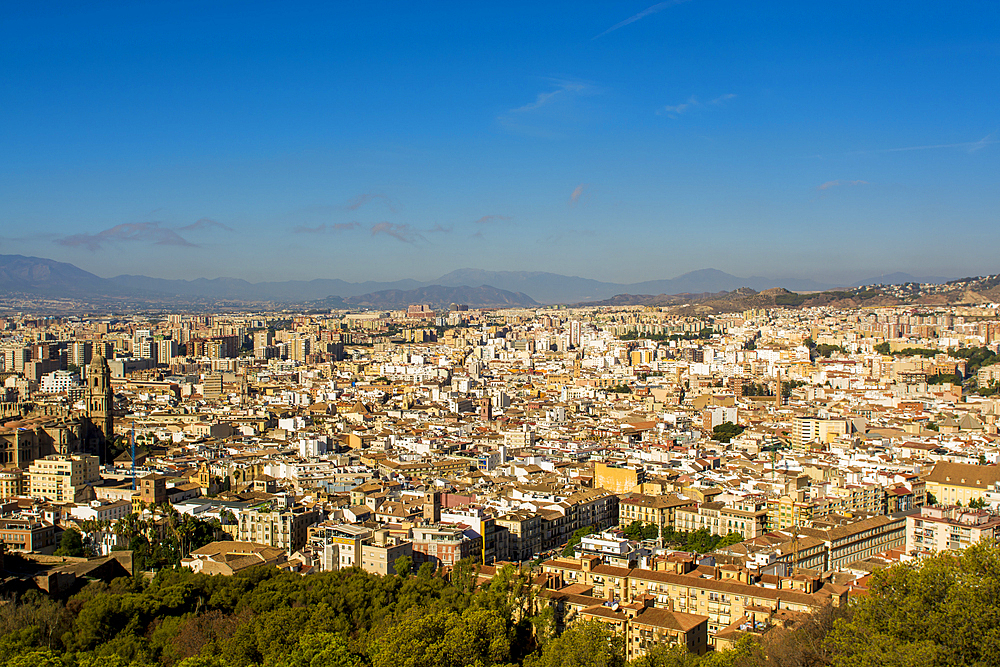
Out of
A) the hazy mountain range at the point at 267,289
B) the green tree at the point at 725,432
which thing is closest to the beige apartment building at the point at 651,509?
the green tree at the point at 725,432

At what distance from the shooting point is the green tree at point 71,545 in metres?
12.5

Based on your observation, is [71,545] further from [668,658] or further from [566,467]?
[566,467]

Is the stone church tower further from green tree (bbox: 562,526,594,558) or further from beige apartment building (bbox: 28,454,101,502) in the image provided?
green tree (bbox: 562,526,594,558)

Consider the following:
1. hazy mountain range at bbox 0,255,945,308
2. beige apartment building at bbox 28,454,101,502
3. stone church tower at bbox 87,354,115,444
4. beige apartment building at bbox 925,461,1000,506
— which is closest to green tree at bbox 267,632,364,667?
beige apartment building at bbox 28,454,101,502

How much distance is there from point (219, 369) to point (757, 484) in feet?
103

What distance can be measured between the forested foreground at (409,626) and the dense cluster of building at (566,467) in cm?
81

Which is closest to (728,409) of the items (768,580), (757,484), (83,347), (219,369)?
(757,484)

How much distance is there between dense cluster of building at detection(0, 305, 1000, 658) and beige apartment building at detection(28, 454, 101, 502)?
34 millimetres

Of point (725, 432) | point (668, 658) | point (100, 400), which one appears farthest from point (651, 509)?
point (100, 400)

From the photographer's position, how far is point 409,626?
857 cm

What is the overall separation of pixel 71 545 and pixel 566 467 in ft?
27.9

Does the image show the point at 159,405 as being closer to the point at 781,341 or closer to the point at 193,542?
the point at 193,542

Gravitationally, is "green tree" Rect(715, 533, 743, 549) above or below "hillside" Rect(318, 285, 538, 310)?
below

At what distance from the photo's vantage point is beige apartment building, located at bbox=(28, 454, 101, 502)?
16094 millimetres
